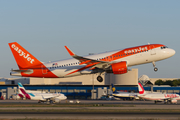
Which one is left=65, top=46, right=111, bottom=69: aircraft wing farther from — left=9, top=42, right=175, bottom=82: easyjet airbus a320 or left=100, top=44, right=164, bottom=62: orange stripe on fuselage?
left=100, top=44, right=164, bottom=62: orange stripe on fuselage

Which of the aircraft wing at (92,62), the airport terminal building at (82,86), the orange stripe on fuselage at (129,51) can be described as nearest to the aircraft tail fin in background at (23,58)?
the aircraft wing at (92,62)

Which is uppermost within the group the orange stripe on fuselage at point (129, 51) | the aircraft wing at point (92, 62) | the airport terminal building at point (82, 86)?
the orange stripe on fuselage at point (129, 51)

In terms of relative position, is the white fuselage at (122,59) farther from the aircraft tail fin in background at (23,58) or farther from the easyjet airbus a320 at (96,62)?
the aircraft tail fin in background at (23,58)

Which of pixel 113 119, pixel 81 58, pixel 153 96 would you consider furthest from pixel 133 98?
pixel 113 119

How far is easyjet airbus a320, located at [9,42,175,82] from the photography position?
52.0 m

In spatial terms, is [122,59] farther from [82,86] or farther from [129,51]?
[82,86]

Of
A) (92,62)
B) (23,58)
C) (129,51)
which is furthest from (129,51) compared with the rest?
(23,58)

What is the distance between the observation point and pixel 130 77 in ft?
502

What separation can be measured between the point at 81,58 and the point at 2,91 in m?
101

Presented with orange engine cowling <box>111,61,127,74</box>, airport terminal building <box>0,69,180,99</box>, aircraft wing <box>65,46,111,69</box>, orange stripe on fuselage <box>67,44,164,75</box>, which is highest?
orange stripe on fuselage <box>67,44,164,75</box>

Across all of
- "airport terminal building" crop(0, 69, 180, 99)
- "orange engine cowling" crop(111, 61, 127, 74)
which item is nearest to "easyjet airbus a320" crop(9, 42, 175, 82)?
"orange engine cowling" crop(111, 61, 127, 74)

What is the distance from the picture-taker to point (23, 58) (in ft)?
187

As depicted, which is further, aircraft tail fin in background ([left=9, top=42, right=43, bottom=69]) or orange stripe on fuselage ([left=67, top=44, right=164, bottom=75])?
aircraft tail fin in background ([left=9, top=42, right=43, bottom=69])

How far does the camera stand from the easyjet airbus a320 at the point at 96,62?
171ft
